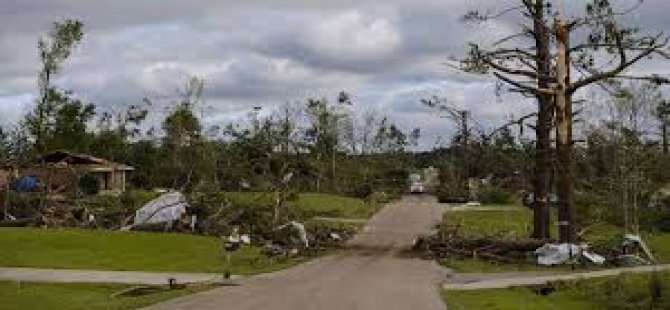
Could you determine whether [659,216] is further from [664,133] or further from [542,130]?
[664,133]

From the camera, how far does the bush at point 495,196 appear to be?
3054 inches

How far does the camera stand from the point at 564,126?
36.9 metres

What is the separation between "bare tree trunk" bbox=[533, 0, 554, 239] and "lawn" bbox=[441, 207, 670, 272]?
218cm

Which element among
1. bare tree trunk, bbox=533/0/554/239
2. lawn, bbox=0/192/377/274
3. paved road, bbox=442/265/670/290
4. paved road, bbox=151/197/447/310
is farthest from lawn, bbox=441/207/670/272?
lawn, bbox=0/192/377/274

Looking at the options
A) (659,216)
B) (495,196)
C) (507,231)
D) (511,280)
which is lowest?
(511,280)

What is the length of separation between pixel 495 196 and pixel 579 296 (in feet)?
178

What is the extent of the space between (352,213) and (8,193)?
843 inches

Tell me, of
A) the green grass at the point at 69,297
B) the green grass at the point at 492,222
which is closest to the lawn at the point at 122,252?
the green grass at the point at 69,297

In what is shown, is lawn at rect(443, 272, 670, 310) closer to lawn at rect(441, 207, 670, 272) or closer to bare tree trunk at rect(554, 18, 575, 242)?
lawn at rect(441, 207, 670, 272)

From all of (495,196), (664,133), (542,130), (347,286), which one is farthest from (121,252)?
(664,133)

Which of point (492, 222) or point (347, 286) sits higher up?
point (492, 222)

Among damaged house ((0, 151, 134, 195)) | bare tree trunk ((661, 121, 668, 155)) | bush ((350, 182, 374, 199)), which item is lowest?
bush ((350, 182, 374, 199))

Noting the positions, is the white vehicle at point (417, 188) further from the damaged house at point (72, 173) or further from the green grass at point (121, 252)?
the green grass at point (121, 252)

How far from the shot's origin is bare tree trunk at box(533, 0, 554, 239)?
38.4 meters
